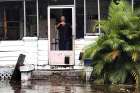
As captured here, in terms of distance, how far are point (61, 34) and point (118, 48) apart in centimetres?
397

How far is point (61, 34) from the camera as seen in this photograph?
77.3ft

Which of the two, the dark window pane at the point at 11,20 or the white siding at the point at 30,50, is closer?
the white siding at the point at 30,50

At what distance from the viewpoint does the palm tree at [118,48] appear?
20047mm

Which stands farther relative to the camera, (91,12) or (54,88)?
(91,12)

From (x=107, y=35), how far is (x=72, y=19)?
3.40 meters

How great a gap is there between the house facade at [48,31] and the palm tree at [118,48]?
7.22 ft

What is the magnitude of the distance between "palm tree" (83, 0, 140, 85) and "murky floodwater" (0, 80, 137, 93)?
0.82m

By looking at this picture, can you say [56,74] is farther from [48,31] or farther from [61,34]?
[48,31]

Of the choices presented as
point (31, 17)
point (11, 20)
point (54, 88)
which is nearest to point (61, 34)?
point (31, 17)

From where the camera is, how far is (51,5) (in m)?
23.8

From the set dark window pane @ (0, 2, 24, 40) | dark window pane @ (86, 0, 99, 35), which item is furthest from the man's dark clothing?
dark window pane @ (0, 2, 24, 40)

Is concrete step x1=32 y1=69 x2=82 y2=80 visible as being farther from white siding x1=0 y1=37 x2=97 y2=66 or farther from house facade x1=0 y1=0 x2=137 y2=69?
white siding x1=0 y1=37 x2=97 y2=66

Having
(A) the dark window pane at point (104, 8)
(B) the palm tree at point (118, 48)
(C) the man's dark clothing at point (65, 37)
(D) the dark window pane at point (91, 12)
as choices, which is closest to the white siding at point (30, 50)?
(C) the man's dark clothing at point (65, 37)

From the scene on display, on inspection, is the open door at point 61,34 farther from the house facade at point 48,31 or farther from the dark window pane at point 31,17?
the dark window pane at point 31,17
